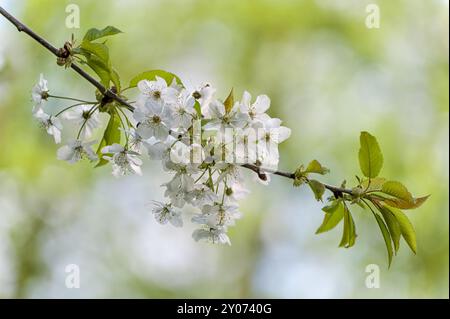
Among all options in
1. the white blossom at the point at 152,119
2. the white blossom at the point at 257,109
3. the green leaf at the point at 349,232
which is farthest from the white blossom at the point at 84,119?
the green leaf at the point at 349,232

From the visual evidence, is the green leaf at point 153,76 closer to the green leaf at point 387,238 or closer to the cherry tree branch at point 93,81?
the cherry tree branch at point 93,81

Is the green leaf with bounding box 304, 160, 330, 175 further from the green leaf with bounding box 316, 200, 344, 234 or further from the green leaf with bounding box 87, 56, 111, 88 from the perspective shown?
the green leaf with bounding box 87, 56, 111, 88

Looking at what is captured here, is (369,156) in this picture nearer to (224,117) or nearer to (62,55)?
(224,117)

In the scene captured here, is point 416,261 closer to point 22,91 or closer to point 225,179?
point 22,91

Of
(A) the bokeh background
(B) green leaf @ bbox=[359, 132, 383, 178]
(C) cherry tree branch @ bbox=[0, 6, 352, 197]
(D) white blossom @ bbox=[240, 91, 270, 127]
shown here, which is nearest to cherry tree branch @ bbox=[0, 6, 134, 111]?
(C) cherry tree branch @ bbox=[0, 6, 352, 197]

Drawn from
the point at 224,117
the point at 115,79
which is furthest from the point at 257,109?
the point at 115,79
